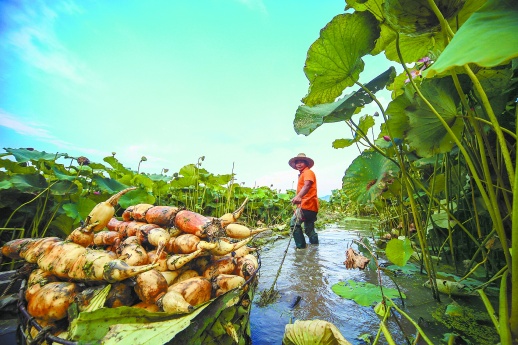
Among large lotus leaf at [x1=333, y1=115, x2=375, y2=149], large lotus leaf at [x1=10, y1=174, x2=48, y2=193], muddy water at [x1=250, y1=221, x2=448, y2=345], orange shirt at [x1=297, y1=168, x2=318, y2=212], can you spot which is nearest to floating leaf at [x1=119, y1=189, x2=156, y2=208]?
large lotus leaf at [x1=10, y1=174, x2=48, y2=193]

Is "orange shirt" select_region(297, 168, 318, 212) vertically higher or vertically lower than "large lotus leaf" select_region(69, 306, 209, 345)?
higher

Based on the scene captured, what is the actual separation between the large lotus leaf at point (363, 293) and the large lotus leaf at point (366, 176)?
694 mm

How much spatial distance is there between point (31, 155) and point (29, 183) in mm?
377

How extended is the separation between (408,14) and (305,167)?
3.96 m

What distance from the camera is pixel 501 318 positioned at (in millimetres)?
810

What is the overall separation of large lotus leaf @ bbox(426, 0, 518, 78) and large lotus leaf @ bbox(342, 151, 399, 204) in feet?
4.25

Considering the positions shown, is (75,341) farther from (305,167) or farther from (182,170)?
(305,167)

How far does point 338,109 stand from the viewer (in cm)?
140

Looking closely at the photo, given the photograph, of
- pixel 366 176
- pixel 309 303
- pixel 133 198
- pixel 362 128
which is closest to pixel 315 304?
pixel 309 303

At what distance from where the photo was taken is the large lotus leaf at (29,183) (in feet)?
7.01

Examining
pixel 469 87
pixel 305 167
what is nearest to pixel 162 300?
pixel 469 87

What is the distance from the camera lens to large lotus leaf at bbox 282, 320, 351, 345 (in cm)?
100

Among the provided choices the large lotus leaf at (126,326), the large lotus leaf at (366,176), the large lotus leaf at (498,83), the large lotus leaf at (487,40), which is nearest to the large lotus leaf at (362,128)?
the large lotus leaf at (366,176)

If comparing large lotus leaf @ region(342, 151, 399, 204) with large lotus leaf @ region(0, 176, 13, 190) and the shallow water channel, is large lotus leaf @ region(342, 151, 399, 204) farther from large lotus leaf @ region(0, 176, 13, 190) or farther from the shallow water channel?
large lotus leaf @ region(0, 176, 13, 190)
